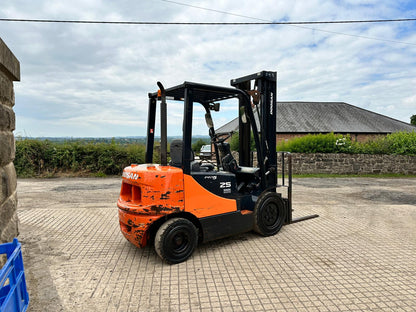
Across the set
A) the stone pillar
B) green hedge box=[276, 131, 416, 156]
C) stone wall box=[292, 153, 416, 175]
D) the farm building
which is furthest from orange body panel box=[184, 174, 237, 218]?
the farm building

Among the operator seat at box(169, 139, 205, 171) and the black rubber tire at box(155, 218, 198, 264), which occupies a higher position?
the operator seat at box(169, 139, 205, 171)

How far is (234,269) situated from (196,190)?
129cm

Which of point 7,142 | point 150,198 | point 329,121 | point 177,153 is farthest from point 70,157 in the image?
point 329,121

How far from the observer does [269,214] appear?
5.66m

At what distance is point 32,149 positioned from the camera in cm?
1477

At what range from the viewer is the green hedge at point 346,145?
1792cm

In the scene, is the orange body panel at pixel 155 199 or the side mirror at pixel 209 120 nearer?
the orange body panel at pixel 155 199

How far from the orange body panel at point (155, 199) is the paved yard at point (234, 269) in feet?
2.22

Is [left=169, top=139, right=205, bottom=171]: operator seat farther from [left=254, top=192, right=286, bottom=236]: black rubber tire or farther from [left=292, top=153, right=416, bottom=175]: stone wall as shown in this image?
[left=292, top=153, right=416, bottom=175]: stone wall

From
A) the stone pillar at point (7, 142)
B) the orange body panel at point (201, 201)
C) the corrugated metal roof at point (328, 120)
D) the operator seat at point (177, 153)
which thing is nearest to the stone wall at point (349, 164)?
the orange body panel at point (201, 201)

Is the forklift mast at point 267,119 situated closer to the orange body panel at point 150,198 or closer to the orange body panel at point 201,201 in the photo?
the orange body panel at point 201,201

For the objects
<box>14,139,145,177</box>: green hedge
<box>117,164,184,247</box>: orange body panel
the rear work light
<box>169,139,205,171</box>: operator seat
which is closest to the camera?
<box>117,164,184,247</box>: orange body panel

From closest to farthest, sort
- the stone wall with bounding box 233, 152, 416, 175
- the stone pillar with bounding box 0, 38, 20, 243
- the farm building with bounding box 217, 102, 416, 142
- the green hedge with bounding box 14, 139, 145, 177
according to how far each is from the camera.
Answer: the stone pillar with bounding box 0, 38, 20, 243 < the green hedge with bounding box 14, 139, 145, 177 < the stone wall with bounding box 233, 152, 416, 175 < the farm building with bounding box 217, 102, 416, 142

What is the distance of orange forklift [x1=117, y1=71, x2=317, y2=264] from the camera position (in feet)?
13.6
